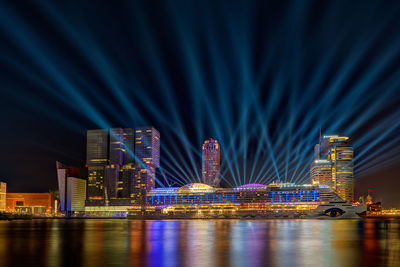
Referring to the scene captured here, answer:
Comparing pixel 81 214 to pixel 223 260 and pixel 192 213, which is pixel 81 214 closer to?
pixel 192 213

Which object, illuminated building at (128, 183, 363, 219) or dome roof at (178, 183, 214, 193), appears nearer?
illuminated building at (128, 183, 363, 219)

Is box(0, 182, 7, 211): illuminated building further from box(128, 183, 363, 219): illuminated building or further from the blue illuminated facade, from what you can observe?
the blue illuminated facade

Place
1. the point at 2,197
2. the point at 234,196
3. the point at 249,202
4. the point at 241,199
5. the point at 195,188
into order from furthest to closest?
the point at 2,197
the point at 195,188
the point at 234,196
the point at 241,199
the point at 249,202

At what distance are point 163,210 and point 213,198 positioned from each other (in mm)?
19745

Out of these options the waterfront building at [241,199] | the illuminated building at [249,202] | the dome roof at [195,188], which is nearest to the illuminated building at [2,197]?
the illuminated building at [249,202]

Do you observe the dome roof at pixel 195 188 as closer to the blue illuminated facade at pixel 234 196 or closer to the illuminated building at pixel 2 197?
the blue illuminated facade at pixel 234 196

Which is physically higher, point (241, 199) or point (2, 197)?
point (241, 199)

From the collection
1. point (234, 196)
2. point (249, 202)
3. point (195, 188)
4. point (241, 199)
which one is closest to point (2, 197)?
point (195, 188)

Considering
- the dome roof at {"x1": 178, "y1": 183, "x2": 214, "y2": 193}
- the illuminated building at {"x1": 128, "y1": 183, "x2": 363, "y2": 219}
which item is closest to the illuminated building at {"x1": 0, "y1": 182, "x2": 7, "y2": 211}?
the illuminated building at {"x1": 128, "y1": 183, "x2": 363, "y2": 219}

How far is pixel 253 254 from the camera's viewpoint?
26000mm

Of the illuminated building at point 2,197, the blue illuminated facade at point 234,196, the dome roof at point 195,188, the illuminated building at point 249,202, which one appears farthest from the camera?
the illuminated building at point 2,197

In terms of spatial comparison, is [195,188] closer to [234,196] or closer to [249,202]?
[234,196]

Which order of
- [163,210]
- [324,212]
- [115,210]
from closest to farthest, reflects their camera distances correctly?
[324,212] → [163,210] → [115,210]

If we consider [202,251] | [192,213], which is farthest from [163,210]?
[202,251]
